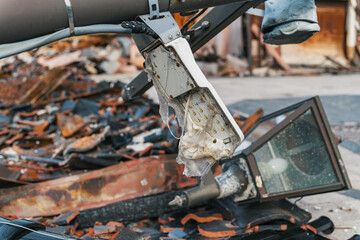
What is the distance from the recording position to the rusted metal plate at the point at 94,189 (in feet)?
10.8

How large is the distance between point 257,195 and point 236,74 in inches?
344

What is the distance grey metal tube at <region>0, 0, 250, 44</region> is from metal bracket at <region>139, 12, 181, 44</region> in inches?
1.6

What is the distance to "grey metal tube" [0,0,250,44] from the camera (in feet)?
5.32

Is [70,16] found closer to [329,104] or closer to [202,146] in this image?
[202,146]

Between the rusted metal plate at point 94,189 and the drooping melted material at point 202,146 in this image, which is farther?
the rusted metal plate at point 94,189

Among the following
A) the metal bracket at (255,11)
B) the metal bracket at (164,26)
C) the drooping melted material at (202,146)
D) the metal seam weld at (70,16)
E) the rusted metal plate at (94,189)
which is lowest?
the rusted metal plate at (94,189)

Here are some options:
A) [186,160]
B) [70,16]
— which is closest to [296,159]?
[186,160]

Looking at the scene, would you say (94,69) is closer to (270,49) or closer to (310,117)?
(270,49)

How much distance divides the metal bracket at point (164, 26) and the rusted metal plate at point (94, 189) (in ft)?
6.22

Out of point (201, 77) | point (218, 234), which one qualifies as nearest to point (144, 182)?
point (218, 234)

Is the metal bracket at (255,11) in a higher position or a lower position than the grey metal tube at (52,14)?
higher

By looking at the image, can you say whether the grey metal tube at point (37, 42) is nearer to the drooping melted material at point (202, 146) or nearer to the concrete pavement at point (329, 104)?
the drooping melted material at point (202, 146)

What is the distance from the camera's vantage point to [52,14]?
1680 millimetres

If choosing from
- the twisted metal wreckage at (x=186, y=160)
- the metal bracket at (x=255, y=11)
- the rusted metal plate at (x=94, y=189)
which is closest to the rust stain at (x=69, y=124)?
the twisted metal wreckage at (x=186, y=160)
